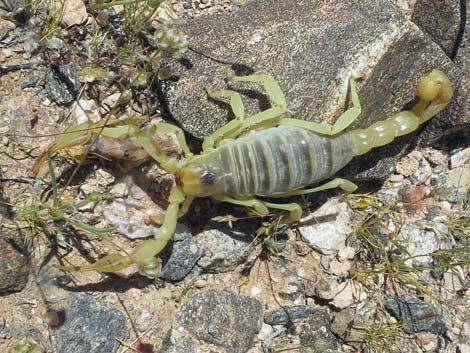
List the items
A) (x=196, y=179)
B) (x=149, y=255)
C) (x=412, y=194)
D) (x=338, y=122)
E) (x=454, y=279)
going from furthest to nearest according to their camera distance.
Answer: (x=412, y=194), (x=454, y=279), (x=338, y=122), (x=196, y=179), (x=149, y=255)

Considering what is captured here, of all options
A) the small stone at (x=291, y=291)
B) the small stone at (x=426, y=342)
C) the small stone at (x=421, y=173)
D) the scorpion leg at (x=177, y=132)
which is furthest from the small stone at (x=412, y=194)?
the scorpion leg at (x=177, y=132)

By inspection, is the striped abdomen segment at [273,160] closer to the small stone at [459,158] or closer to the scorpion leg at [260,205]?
the scorpion leg at [260,205]

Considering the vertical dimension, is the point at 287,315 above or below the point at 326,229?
below

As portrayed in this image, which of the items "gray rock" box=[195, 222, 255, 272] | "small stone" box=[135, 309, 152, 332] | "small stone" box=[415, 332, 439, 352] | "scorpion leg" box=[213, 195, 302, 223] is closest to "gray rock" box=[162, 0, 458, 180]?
"scorpion leg" box=[213, 195, 302, 223]

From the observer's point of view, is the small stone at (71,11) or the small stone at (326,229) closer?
the small stone at (71,11)

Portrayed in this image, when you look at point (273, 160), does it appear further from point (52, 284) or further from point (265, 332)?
point (52, 284)

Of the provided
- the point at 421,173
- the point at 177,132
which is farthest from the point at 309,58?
the point at 421,173

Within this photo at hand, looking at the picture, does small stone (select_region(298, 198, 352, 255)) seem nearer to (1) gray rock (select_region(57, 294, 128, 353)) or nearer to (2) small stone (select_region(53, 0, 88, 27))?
(1) gray rock (select_region(57, 294, 128, 353))

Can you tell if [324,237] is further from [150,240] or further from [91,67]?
[91,67]
